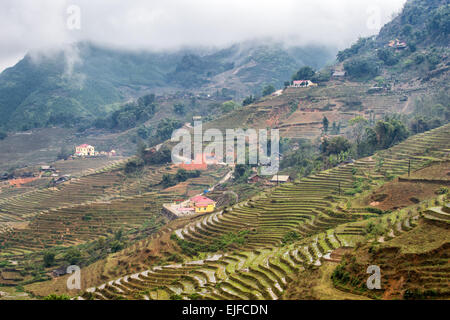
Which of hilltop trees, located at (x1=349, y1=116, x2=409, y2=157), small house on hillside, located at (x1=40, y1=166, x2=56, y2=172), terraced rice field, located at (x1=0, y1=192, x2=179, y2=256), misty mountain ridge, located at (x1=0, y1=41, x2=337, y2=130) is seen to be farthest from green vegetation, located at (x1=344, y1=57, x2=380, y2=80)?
small house on hillside, located at (x1=40, y1=166, x2=56, y2=172)

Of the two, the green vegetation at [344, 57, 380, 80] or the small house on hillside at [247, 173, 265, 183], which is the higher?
the green vegetation at [344, 57, 380, 80]

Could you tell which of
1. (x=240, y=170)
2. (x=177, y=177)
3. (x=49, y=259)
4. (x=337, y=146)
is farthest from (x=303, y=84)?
(x=49, y=259)

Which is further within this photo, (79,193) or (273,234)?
(79,193)

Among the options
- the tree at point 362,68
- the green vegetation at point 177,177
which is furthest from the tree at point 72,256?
the tree at point 362,68

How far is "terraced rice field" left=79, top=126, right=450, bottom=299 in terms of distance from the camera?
57.9 ft

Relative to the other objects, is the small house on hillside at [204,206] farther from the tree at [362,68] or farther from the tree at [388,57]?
the tree at [388,57]

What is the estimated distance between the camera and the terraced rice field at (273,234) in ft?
57.9

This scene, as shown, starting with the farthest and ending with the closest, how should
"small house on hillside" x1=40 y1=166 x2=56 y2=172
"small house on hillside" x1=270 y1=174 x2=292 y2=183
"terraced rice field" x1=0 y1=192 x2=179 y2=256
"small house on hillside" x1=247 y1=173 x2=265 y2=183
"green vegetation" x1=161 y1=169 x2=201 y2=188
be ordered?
"small house on hillside" x1=40 y1=166 x2=56 y2=172 < "green vegetation" x1=161 y1=169 x2=201 y2=188 < "small house on hillside" x1=247 y1=173 x2=265 y2=183 < "small house on hillside" x1=270 y1=174 x2=292 y2=183 < "terraced rice field" x1=0 y1=192 x2=179 y2=256

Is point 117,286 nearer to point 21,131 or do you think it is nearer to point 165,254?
point 165,254

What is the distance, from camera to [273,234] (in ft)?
79.6

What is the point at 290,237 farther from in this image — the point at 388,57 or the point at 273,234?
the point at 388,57

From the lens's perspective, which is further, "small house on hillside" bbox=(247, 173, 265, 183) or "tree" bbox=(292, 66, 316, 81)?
"tree" bbox=(292, 66, 316, 81)

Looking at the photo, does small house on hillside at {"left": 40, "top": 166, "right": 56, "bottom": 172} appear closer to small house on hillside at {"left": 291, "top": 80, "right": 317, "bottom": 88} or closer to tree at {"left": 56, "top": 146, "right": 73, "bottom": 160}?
tree at {"left": 56, "top": 146, "right": 73, "bottom": 160}

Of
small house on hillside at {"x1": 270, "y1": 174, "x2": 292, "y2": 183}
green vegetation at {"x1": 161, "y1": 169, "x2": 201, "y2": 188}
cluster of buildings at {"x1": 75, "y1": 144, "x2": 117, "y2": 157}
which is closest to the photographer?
small house on hillside at {"x1": 270, "y1": 174, "x2": 292, "y2": 183}
